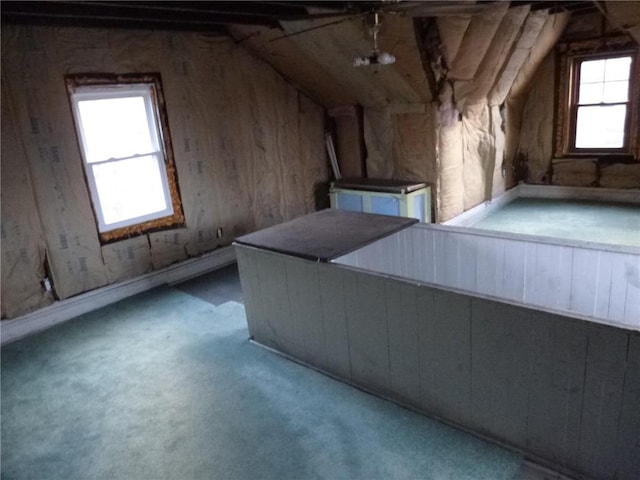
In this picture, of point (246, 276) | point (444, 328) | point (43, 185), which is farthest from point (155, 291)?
point (444, 328)

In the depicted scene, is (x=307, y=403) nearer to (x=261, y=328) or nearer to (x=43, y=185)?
(x=261, y=328)

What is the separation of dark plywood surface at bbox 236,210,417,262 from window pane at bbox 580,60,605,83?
14.6 ft

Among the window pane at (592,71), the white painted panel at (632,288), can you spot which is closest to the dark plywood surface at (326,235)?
the white painted panel at (632,288)

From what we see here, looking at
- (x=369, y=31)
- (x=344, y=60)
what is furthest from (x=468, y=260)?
(x=344, y=60)

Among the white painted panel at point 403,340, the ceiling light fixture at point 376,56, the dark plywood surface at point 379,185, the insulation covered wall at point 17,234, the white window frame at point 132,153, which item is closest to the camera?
the white painted panel at point 403,340

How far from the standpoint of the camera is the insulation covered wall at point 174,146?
3475 mm

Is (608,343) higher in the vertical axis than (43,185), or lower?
lower

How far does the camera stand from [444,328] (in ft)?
6.93

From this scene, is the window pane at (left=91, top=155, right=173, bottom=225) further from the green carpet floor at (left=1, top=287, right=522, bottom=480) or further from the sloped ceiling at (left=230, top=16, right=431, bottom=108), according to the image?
the sloped ceiling at (left=230, top=16, right=431, bottom=108)

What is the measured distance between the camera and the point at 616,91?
18.8 ft

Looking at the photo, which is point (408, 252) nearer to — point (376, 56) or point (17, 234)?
point (376, 56)

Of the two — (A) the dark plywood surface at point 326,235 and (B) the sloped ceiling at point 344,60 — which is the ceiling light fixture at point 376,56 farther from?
(A) the dark plywood surface at point 326,235

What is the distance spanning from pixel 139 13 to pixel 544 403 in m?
3.83

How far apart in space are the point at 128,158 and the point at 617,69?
5825mm
